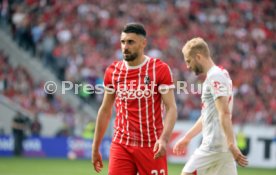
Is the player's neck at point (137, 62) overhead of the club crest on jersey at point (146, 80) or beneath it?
overhead

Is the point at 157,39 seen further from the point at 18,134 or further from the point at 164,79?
the point at 164,79

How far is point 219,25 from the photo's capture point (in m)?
26.7

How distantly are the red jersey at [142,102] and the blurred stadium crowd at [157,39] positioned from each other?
14.0 metres

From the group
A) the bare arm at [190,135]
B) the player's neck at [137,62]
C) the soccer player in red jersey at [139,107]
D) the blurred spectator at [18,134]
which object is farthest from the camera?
the blurred spectator at [18,134]

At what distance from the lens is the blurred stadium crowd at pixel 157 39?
22703 millimetres

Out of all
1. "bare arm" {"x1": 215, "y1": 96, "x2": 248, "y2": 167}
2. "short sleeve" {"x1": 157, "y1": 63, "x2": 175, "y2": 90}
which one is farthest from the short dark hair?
"bare arm" {"x1": 215, "y1": 96, "x2": 248, "y2": 167}

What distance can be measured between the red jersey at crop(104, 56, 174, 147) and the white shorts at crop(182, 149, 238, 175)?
0.61 meters

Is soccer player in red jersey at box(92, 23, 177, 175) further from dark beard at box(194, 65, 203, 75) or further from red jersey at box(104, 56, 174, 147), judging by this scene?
dark beard at box(194, 65, 203, 75)

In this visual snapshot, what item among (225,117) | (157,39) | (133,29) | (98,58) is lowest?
(225,117)

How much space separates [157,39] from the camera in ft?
82.3

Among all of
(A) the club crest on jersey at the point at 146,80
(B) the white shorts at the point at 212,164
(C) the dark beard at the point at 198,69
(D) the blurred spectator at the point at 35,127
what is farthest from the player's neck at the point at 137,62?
(D) the blurred spectator at the point at 35,127

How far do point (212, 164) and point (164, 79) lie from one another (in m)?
1.10

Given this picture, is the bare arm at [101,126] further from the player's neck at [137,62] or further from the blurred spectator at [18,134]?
the blurred spectator at [18,134]

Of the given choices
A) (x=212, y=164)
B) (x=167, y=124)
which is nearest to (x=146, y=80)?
(x=167, y=124)
